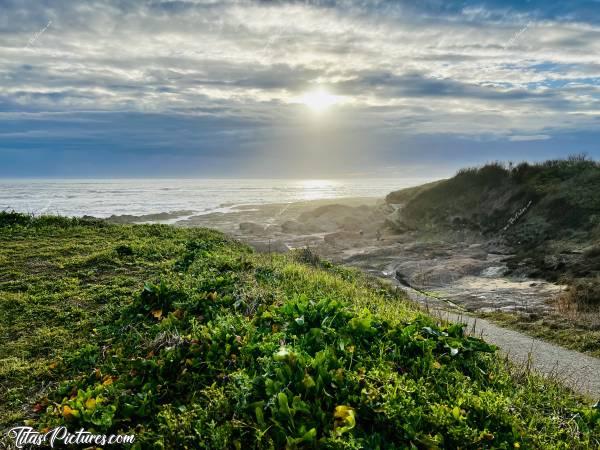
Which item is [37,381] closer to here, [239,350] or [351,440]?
[239,350]

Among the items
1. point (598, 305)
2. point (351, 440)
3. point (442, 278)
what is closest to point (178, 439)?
point (351, 440)

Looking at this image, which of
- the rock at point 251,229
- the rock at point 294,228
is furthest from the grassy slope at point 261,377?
the rock at point 294,228

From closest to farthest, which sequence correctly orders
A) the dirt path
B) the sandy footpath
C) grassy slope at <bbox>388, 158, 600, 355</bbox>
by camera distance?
the dirt path, the sandy footpath, grassy slope at <bbox>388, 158, 600, 355</bbox>

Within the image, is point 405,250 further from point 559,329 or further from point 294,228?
point 559,329

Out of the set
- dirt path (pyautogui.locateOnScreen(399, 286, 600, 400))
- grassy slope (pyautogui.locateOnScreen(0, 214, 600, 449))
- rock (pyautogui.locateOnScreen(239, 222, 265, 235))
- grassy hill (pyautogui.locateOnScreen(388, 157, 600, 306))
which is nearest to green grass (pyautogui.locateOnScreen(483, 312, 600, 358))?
dirt path (pyautogui.locateOnScreen(399, 286, 600, 400))

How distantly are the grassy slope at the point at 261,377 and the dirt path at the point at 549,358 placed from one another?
2.72 metres

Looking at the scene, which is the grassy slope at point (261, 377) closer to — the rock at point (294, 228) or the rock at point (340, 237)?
the rock at point (340, 237)

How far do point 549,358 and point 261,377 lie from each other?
936cm

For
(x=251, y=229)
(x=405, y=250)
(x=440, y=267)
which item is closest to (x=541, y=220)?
(x=405, y=250)

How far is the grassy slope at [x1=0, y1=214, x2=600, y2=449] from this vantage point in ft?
14.9

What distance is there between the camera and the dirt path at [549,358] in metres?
9.02

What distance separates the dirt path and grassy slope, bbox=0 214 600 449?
272 cm

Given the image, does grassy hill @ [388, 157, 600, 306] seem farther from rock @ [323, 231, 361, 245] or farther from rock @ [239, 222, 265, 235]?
rock @ [239, 222, 265, 235]

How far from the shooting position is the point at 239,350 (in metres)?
5.95
